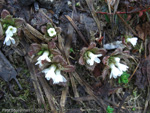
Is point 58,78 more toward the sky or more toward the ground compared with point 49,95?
more toward the sky

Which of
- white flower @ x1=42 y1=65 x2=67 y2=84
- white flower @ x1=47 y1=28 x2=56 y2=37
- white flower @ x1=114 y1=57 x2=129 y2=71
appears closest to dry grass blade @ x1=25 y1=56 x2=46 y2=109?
white flower @ x1=42 y1=65 x2=67 y2=84

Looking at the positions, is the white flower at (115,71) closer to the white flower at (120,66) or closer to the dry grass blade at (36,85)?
the white flower at (120,66)

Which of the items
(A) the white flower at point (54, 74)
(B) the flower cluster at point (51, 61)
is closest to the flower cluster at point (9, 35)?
(B) the flower cluster at point (51, 61)

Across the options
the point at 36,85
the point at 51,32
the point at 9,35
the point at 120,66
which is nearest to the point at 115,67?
the point at 120,66

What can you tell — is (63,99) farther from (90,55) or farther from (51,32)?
(51,32)

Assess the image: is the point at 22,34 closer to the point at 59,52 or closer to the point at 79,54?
the point at 59,52
